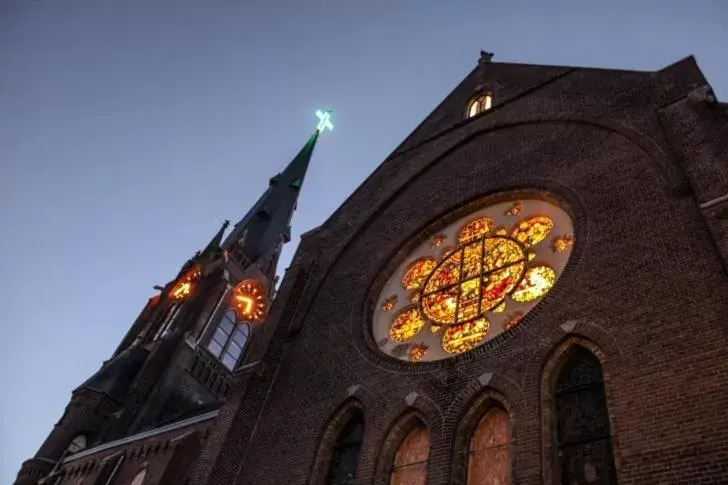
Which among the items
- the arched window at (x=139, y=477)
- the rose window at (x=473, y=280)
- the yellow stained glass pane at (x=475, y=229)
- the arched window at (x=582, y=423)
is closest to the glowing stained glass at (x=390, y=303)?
the rose window at (x=473, y=280)

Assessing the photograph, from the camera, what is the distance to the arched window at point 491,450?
7480 mm

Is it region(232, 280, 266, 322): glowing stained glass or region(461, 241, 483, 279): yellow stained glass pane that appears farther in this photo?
region(232, 280, 266, 322): glowing stained glass

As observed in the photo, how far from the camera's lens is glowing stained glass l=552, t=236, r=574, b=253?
9.88 m

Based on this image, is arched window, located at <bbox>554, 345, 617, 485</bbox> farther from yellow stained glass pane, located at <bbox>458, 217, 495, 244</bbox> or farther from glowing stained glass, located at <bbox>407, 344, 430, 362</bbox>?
yellow stained glass pane, located at <bbox>458, 217, 495, 244</bbox>

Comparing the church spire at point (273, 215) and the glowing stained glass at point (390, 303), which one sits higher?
the church spire at point (273, 215)

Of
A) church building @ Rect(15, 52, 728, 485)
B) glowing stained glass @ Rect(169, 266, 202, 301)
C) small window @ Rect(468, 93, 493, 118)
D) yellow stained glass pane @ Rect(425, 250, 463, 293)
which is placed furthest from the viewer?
glowing stained glass @ Rect(169, 266, 202, 301)

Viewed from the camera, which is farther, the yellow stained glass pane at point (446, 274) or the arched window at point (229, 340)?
the arched window at point (229, 340)

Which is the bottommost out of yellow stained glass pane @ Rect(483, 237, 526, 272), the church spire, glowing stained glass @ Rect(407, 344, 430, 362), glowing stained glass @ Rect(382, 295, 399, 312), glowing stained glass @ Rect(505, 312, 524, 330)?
glowing stained glass @ Rect(407, 344, 430, 362)

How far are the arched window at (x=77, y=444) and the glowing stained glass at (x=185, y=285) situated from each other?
829 centimetres

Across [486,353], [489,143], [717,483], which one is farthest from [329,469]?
[489,143]

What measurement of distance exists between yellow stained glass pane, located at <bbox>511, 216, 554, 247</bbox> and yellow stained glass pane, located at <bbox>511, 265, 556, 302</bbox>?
0.70 metres

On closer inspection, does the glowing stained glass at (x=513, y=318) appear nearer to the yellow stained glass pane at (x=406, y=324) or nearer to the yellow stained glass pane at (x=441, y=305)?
the yellow stained glass pane at (x=441, y=305)

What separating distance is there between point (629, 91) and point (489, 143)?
3.05 metres

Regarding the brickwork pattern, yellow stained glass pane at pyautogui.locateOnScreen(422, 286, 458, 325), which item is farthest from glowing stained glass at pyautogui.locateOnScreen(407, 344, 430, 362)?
yellow stained glass pane at pyautogui.locateOnScreen(422, 286, 458, 325)
